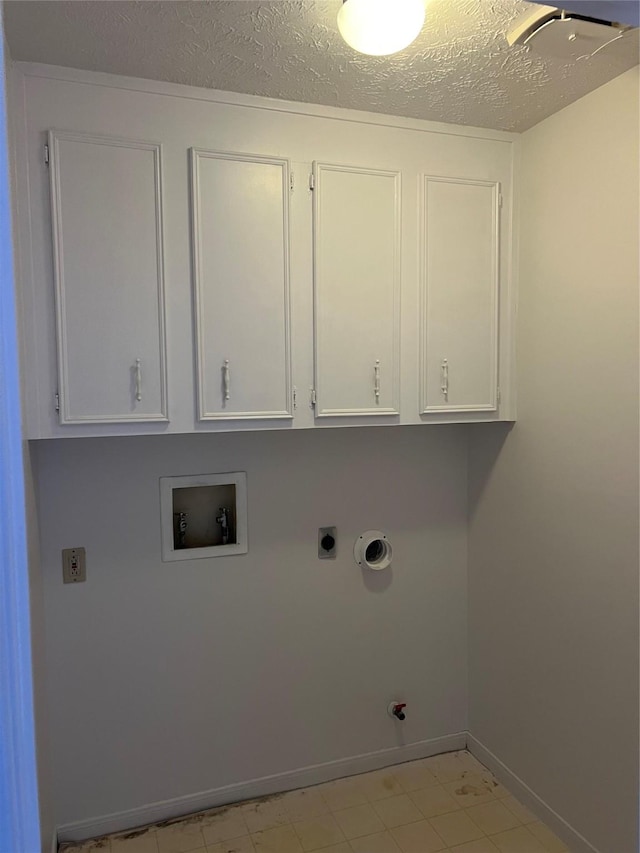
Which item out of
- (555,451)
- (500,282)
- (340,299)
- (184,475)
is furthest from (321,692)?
(500,282)

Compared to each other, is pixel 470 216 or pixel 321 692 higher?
pixel 470 216

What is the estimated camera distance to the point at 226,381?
1.86 meters

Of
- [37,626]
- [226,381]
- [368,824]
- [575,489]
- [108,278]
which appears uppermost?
[108,278]

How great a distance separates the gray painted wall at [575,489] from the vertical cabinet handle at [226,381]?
1095mm

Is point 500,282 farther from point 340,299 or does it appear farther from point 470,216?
point 340,299

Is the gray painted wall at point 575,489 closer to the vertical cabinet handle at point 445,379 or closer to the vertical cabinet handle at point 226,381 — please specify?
the vertical cabinet handle at point 445,379

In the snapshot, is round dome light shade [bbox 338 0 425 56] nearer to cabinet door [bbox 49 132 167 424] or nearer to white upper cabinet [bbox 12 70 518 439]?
white upper cabinet [bbox 12 70 518 439]

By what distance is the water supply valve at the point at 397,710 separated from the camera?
2453 mm

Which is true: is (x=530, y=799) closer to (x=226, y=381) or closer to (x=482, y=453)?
(x=482, y=453)

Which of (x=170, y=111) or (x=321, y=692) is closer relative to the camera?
(x=170, y=111)

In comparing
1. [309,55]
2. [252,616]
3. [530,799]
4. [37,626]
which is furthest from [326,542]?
[309,55]

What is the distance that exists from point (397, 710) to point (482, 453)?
1.12m

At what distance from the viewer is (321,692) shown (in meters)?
2.37

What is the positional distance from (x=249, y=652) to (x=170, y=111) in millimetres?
1884
